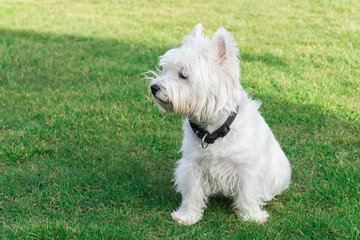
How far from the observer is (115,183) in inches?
152

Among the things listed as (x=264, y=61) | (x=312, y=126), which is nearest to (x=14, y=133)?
(x=312, y=126)

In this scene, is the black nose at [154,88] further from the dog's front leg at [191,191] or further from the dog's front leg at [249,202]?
the dog's front leg at [249,202]

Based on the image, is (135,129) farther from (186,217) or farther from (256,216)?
(256,216)

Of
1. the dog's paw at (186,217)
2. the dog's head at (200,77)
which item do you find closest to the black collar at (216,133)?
the dog's head at (200,77)

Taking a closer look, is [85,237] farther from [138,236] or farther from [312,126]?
[312,126]

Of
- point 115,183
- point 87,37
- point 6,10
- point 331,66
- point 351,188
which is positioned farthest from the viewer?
point 6,10

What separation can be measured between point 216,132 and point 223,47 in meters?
0.65

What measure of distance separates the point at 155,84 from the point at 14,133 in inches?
94.2

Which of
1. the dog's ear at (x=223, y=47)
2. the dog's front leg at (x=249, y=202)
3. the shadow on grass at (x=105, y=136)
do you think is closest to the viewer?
the dog's ear at (x=223, y=47)

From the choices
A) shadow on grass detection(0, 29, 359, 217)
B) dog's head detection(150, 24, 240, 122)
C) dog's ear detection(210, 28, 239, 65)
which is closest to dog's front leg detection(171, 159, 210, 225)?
shadow on grass detection(0, 29, 359, 217)

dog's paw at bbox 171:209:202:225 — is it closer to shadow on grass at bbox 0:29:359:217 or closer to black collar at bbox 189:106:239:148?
shadow on grass at bbox 0:29:359:217

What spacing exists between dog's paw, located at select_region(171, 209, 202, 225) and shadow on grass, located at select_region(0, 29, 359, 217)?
220 mm

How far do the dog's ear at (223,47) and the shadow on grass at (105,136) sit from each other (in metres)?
1.43

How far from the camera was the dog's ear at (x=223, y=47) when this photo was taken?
111 inches
